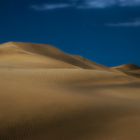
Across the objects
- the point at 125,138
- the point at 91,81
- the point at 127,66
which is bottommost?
the point at 125,138

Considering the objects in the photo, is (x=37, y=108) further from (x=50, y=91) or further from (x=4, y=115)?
(x=50, y=91)

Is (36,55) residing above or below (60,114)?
above

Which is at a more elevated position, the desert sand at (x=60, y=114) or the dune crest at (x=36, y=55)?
the dune crest at (x=36, y=55)

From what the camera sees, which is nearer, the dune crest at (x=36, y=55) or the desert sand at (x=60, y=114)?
the desert sand at (x=60, y=114)

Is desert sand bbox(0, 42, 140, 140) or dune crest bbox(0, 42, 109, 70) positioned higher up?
dune crest bbox(0, 42, 109, 70)

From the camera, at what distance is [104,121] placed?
14.8ft

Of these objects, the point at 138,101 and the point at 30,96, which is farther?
the point at 138,101

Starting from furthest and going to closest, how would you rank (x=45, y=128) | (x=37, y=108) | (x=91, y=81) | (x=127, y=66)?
1. (x=127, y=66)
2. (x=91, y=81)
3. (x=37, y=108)
4. (x=45, y=128)

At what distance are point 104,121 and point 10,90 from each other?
153 centimetres

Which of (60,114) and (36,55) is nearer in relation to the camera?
(60,114)

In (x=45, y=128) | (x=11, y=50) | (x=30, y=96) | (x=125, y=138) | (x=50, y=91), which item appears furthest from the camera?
(x=11, y=50)

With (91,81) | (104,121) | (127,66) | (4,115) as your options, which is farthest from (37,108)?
(127,66)

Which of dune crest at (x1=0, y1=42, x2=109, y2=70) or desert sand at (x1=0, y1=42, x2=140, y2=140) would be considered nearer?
desert sand at (x1=0, y1=42, x2=140, y2=140)

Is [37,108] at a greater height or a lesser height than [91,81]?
lesser
